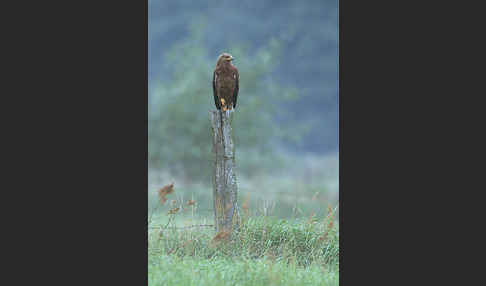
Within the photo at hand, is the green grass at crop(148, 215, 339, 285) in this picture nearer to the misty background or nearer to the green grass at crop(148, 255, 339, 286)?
the green grass at crop(148, 255, 339, 286)

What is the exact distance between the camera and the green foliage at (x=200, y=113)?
1595cm

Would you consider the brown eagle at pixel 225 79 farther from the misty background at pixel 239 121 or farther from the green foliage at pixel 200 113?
the green foliage at pixel 200 113

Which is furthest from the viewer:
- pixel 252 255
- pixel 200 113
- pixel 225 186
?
pixel 200 113

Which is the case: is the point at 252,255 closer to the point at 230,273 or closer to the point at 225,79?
the point at 230,273

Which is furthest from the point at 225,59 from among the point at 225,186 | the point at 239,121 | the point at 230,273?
the point at 239,121

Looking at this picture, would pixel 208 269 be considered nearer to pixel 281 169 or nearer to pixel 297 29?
pixel 281 169

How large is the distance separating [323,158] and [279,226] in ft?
63.3

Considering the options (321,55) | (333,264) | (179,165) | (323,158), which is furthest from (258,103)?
(333,264)

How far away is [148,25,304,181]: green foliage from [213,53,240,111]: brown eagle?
902 cm

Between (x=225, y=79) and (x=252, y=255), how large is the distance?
2.49 m

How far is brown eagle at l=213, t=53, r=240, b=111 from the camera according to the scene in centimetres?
605

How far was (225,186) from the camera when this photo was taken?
187 inches

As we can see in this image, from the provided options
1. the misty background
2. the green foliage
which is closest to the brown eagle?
the misty background

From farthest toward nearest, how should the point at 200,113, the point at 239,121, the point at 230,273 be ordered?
the point at 239,121
the point at 200,113
the point at 230,273
